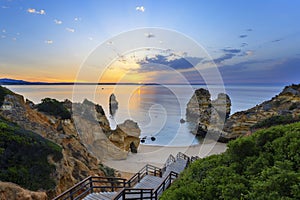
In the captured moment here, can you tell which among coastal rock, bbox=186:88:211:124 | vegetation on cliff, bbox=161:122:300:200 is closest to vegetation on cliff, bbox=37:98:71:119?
vegetation on cliff, bbox=161:122:300:200

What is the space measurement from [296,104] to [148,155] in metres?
20.0

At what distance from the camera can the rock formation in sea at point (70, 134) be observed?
1048cm

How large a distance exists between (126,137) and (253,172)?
2263cm

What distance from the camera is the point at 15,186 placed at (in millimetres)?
7082

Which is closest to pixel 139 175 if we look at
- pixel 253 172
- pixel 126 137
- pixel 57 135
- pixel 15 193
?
pixel 15 193

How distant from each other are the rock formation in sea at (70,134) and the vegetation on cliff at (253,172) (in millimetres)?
6902

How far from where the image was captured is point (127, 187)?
7.14m

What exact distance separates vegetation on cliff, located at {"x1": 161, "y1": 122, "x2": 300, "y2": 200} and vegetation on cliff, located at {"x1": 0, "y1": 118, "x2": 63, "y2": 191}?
649 cm

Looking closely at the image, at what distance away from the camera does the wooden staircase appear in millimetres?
6266

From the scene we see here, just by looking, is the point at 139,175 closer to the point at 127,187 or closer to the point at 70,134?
the point at 127,187

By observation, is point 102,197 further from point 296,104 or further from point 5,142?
point 296,104

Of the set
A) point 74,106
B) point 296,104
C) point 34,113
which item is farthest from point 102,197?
point 296,104

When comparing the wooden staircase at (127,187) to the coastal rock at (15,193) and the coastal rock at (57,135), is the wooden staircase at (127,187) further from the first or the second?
the coastal rock at (15,193)

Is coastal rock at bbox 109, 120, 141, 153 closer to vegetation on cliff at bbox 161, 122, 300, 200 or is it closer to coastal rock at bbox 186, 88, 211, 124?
vegetation on cliff at bbox 161, 122, 300, 200
